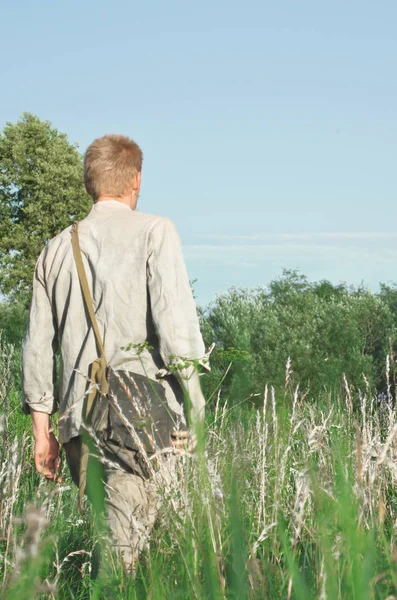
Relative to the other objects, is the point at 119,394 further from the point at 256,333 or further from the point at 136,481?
the point at 256,333

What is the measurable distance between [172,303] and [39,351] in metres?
0.82

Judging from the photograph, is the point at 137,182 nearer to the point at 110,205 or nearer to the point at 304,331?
the point at 110,205

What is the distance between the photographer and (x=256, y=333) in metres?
14.9

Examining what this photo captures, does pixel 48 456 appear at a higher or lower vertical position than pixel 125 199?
lower

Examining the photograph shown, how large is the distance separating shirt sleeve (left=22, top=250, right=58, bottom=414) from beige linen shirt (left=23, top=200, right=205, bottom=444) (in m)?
0.13

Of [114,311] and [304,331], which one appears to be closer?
[114,311]

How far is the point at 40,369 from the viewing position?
3908 mm

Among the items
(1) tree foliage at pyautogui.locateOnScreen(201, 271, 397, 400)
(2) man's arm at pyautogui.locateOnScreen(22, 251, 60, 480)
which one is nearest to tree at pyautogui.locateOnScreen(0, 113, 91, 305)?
(1) tree foliage at pyautogui.locateOnScreen(201, 271, 397, 400)

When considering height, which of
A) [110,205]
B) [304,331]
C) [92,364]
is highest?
[110,205]

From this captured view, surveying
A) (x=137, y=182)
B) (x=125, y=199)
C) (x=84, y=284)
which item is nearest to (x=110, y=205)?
(x=125, y=199)

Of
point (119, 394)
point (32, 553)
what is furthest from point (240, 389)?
point (119, 394)

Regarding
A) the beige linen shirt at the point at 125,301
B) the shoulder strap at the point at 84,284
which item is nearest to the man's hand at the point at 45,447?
the beige linen shirt at the point at 125,301

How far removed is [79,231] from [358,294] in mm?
14261

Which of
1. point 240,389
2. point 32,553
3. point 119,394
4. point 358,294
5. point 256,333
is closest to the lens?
point 32,553
